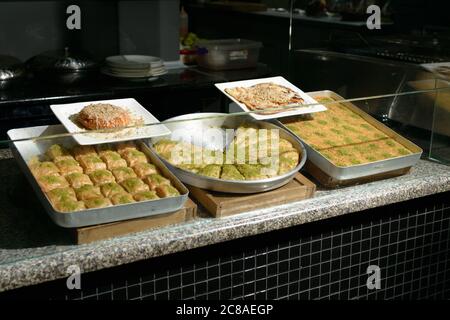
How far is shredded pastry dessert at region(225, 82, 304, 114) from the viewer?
84.1 inches

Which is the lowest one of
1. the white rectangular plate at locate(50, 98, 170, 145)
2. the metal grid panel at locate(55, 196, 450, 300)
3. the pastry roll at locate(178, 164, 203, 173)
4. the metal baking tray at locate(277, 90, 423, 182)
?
the metal grid panel at locate(55, 196, 450, 300)

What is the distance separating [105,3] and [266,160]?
3018 mm

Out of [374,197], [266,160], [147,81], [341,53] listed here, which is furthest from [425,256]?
[147,81]

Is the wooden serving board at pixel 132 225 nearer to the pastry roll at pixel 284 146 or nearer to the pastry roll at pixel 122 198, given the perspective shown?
the pastry roll at pixel 122 198

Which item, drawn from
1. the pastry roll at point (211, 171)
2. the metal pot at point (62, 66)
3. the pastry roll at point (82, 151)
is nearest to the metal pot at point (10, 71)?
the metal pot at point (62, 66)

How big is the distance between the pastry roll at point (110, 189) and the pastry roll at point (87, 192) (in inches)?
Result: 0.6

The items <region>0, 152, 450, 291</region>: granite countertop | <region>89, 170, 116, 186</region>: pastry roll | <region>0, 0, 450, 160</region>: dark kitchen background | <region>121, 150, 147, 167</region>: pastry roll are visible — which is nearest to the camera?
<region>0, 152, 450, 291</region>: granite countertop

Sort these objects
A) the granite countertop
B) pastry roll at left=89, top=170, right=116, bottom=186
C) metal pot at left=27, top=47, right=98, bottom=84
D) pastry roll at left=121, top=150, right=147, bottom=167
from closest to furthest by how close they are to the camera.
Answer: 1. the granite countertop
2. pastry roll at left=89, top=170, right=116, bottom=186
3. pastry roll at left=121, top=150, right=147, bottom=167
4. metal pot at left=27, top=47, right=98, bottom=84

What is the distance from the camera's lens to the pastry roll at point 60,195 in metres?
1.74

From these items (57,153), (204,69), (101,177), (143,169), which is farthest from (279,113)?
(204,69)

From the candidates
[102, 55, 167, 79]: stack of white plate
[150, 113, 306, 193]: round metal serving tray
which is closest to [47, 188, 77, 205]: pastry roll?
[150, 113, 306, 193]: round metal serving tray

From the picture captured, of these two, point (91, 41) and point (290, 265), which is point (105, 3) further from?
point (290, 265)

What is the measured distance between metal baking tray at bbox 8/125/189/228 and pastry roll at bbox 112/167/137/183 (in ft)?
0.30

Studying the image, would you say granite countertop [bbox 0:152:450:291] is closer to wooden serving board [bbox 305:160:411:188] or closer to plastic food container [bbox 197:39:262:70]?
wooden serving board [bbox 305:160:411:188]
